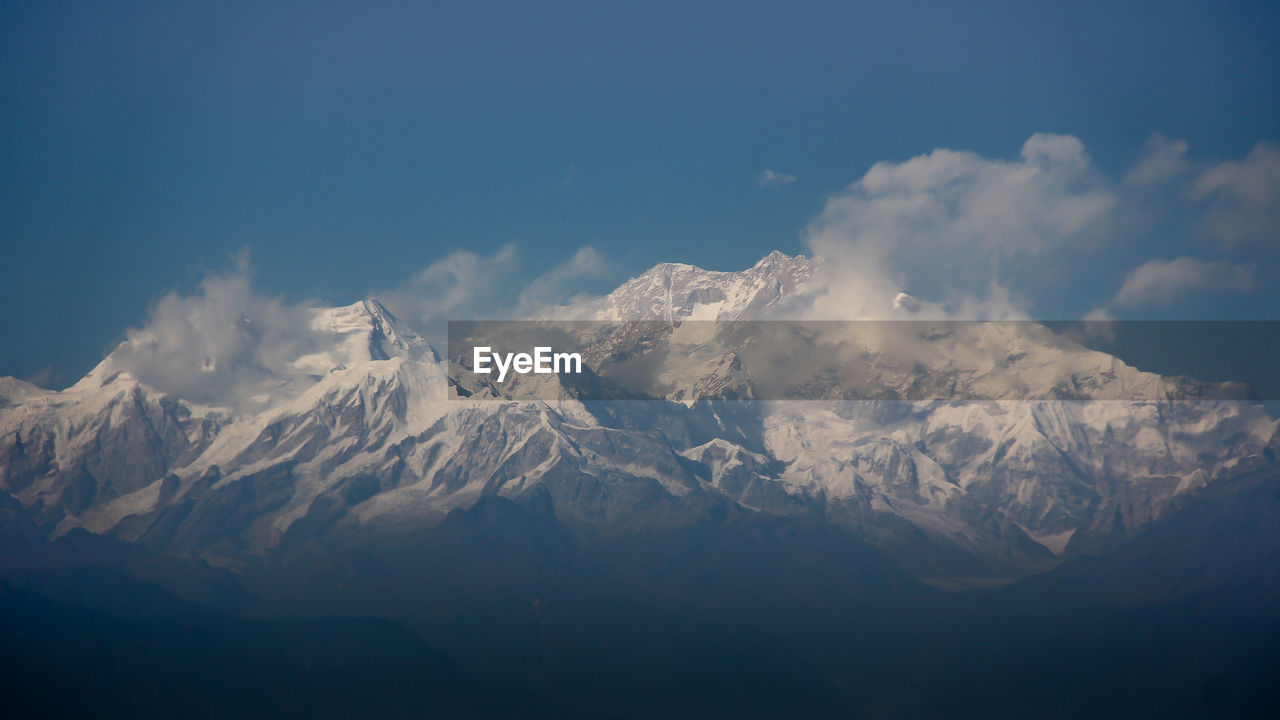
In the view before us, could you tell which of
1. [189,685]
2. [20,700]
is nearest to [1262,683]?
[189,685]

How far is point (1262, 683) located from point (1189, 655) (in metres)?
24.9

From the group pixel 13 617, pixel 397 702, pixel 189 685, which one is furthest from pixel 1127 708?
pixel 13 617

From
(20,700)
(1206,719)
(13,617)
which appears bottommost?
(1206,719)

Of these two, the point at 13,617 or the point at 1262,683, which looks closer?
the point at 1262,683

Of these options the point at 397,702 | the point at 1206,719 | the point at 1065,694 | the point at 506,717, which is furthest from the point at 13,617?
the point at 1206,719

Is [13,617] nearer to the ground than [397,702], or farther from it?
farther from it

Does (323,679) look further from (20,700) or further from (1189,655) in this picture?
(1189,655)

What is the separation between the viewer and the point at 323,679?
200 metres

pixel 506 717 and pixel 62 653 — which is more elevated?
pixel 62 653

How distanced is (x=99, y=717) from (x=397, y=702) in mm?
50139

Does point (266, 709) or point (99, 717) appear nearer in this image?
point (99, 717)

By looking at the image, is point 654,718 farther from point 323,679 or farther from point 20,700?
point 20,700

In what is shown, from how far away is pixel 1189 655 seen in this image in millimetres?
199000

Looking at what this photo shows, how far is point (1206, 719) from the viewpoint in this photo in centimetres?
17650
